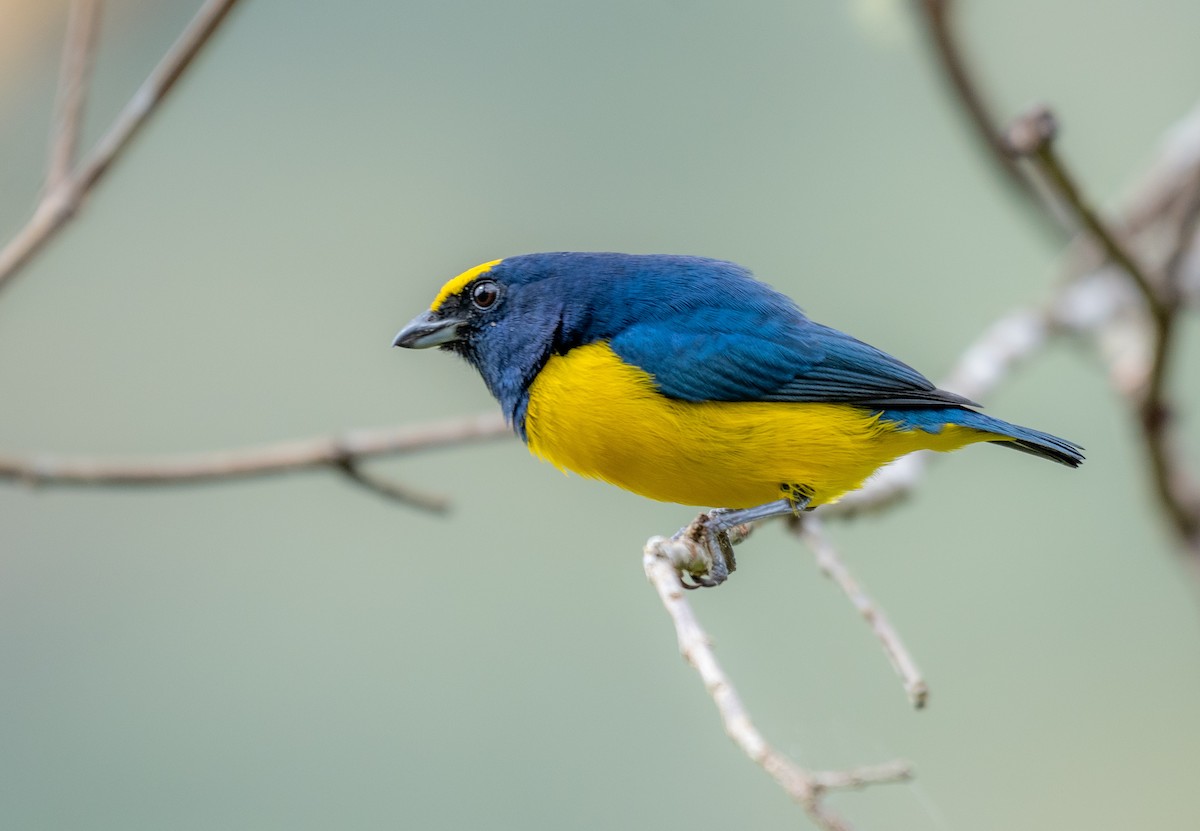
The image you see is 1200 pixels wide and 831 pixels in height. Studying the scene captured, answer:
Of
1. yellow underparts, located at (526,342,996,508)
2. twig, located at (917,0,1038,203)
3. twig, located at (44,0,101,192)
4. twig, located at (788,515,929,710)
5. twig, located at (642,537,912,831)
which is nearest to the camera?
twig, located at (642,537,912,831)

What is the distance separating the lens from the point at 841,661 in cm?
452

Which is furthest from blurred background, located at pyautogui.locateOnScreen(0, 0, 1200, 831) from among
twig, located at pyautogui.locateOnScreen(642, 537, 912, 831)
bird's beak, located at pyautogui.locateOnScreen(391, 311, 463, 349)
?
twig, located at pyautogui.locateOnScreen(642, 537, 912, 831)

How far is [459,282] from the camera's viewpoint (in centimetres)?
385

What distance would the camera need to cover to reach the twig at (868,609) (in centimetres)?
232

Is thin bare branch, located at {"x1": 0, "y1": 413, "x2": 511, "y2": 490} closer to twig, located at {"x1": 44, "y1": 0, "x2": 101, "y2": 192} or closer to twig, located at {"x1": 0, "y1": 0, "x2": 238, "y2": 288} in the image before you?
twig, located at {"x1": 0, "y1": 0, "x2": 238, "y2": 288}

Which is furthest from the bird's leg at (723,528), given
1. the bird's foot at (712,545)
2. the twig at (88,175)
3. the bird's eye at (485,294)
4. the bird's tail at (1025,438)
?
the twig at (88,175)

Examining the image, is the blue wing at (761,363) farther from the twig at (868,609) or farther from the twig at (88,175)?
the twig at (88,175)

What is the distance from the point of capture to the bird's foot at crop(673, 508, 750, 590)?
329cm

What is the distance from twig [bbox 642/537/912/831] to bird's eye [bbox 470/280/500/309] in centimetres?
137

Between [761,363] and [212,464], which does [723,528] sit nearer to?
[761,363]

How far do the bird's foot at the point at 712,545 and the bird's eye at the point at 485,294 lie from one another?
3.15 feet

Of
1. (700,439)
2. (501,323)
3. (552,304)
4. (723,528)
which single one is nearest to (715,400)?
(700,439)

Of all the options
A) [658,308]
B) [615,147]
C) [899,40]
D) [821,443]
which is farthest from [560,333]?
[615,147]

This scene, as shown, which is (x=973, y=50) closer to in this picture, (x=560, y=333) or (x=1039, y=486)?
(x=560, y=333)
